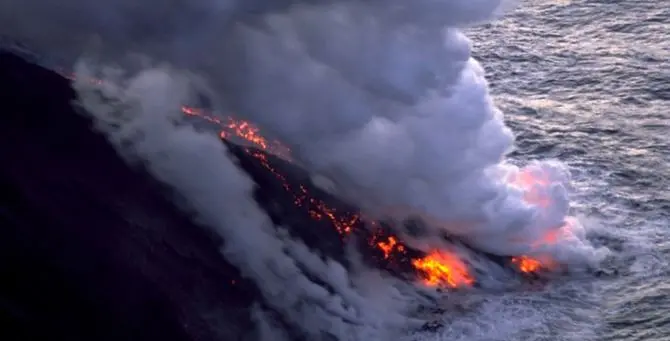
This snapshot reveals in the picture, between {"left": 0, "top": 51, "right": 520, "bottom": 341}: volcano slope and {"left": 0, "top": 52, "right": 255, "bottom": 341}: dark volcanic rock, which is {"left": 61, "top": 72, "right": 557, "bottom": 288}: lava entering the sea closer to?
{"left": 0, "top": 51, "right": 520, "bottom": 341}: volcano slope

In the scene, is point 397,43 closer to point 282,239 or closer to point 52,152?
point 282,239

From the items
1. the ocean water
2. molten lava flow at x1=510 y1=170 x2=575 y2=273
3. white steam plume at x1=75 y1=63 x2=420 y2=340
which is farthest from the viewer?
molten lava flow at x1=510 y1=170 x2=575 y2=273

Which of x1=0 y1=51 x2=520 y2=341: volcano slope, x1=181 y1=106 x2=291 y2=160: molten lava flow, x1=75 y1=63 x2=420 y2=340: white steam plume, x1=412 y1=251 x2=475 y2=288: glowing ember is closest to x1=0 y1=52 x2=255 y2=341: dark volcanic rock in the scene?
x1=0 y1=51 x2=520 y2=341: volcano slope

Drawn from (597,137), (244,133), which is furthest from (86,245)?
(597,137)

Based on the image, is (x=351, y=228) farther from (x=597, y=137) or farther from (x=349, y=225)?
(x=597, y=137)

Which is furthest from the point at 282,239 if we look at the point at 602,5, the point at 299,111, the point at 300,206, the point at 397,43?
the point at 602,5

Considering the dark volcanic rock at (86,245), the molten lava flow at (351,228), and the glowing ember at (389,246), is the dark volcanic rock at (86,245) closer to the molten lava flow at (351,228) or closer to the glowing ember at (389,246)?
the molten lava flow at (351,228)
